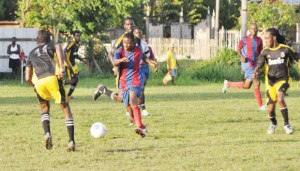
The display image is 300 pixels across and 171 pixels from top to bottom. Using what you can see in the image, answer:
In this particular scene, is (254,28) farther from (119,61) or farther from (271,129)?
(119,61)

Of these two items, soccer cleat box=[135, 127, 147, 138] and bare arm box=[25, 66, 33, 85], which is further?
soccer cleat box=[135, 127, 147, 138]

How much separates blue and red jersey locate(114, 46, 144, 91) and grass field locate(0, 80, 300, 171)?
91cm

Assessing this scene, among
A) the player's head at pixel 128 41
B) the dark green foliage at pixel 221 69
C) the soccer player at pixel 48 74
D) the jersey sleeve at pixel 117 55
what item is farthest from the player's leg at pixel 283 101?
the dark green foliage at pixel 221 69

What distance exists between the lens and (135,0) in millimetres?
41156

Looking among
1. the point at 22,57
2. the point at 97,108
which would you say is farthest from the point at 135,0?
the point at 97,108

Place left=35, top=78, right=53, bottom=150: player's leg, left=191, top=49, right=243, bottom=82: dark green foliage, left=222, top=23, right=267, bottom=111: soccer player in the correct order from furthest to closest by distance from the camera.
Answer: left=191, top=49, right=243, bottom=82: dark green foliage, left=222, top=23, right=267, bottom=111: soccer player, left=35, top=78, right=53, bottom=150: player's leg

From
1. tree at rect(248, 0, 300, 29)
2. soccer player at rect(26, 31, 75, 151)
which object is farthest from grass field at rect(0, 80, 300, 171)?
tree at rect(248, 0, 300, 29)

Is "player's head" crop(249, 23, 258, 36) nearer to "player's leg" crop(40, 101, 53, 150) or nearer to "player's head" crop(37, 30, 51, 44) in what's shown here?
"player's leg" crop(40, 101, 53, 150)

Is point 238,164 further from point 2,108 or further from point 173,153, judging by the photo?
point 2,108

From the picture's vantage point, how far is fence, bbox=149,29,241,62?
47125mm

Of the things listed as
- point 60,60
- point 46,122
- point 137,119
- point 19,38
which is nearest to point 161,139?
point 137,119

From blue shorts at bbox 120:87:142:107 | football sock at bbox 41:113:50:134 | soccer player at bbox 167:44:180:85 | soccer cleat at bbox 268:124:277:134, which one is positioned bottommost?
soccer player at bbox 167:44:180:85

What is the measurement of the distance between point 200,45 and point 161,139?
1484 inches

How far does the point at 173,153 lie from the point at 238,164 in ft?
5.02
